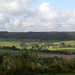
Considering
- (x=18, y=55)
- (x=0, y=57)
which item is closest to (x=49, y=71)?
(x=18, y=55)

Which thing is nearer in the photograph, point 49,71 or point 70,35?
point 49,71

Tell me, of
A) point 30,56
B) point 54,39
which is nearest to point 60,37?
point 54,39

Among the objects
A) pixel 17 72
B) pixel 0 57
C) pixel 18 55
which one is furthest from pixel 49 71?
pixel 0 57

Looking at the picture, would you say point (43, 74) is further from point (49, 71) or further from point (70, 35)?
point (70, 35)

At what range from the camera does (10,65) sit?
579 centimetres

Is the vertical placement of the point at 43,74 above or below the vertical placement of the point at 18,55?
below

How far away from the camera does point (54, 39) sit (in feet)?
211

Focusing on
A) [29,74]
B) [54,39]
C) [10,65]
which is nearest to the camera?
[29,74]

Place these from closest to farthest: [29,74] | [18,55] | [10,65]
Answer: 1. [29,74]
2. [10,65]
3. [18,55]

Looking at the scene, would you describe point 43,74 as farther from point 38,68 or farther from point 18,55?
point 18,55

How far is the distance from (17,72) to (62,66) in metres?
2.38

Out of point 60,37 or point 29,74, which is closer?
point 29,74

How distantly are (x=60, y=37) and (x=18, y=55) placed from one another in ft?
196

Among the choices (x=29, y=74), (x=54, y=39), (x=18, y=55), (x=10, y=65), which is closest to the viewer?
(x=29, y=74)
